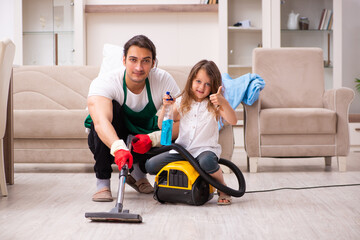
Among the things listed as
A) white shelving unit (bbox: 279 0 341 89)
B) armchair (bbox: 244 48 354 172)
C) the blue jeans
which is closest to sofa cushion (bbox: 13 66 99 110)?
armchair (bbox: 244 48 354 172)

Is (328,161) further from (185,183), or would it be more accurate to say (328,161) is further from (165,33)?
(165,33)

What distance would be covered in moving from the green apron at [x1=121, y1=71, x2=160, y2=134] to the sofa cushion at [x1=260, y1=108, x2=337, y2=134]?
1108mm

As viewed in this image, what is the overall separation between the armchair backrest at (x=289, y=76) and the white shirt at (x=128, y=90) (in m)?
1.47

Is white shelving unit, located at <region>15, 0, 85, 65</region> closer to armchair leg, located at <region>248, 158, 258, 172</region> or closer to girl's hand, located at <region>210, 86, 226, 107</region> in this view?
armchair leg, located at <region>248, 158, 258, 172</region>

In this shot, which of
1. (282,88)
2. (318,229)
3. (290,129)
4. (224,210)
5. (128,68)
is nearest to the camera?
(318,229)

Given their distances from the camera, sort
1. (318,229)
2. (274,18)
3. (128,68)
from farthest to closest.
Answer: (274,18)
(128,68)
(318,229)

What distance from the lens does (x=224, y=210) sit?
1.86 meters

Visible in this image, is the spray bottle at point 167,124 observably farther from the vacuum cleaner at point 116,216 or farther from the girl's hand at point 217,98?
the vacuum cleaner at point 116,216

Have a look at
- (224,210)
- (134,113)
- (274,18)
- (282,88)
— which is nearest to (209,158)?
(224,210)

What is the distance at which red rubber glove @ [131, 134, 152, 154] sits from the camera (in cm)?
205

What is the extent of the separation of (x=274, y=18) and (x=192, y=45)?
0.87 meters

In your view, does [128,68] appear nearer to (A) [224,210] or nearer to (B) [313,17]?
(A) [224,210]

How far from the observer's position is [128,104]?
213cm

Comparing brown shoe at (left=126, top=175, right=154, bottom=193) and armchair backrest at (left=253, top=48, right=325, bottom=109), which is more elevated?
armchair backrest at (left=253, top=48, right=325, bottom=109)
